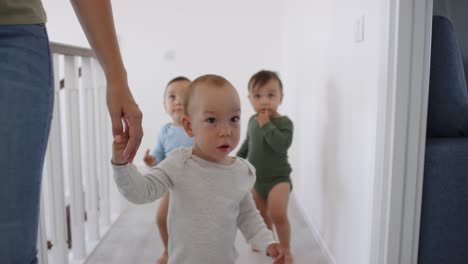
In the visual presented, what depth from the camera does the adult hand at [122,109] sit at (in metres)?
0.79

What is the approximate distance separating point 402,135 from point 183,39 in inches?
117

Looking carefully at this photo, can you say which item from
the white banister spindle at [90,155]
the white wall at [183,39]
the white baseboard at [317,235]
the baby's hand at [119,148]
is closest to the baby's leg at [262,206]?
the white baseboard at [317,235]

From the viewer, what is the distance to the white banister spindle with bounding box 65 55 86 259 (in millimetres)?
1901

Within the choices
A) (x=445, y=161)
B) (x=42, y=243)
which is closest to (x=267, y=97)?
(x=445, y=161)

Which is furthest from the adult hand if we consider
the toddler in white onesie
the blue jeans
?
the toddler in white onesie

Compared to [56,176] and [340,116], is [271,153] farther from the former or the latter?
[56,176]

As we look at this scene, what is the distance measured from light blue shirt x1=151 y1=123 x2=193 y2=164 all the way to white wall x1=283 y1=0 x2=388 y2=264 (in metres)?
0.69

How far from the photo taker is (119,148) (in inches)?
36.1

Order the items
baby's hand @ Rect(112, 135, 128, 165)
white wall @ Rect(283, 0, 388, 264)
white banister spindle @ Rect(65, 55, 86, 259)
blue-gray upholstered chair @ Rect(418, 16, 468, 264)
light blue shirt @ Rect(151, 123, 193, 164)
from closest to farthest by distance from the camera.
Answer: baby's hand @ Rect(112, 135, 128, 165) → blue-gray upholstered chair @ Rect(418, 16, 468, 264) → white wall @ Rect(283, 0, 388, 264) → white banister spindle @ Rect(65, 55, 86, 259) → light blue shirt @ Rect(151, 123, 193, 164)

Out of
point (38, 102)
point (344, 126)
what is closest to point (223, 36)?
point (344, 126)

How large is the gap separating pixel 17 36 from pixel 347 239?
4.69 ft

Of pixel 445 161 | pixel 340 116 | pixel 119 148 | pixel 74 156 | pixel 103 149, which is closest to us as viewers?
pixel 119 148

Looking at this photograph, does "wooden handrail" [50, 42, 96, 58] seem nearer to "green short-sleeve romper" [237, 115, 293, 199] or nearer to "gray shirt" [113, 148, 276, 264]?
"gray shirt" [113, 148, 276, 264]

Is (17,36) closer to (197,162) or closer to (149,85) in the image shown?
(197,162)
